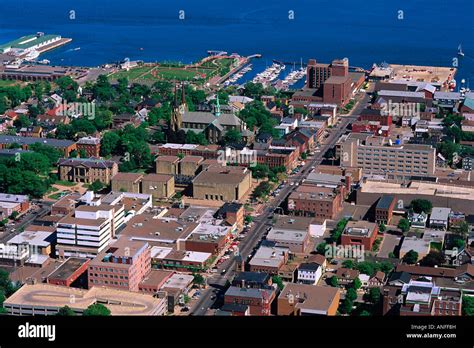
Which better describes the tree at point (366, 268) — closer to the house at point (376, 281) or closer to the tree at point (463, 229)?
the house at point (376, 281)

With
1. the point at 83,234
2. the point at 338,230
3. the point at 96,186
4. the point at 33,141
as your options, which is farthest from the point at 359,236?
the point at 33,141

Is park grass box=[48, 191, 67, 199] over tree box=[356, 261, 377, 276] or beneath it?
over

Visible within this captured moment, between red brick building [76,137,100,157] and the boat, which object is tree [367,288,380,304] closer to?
red brick building [76,137,100,157]

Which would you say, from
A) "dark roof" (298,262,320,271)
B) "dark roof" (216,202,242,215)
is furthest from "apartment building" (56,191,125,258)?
"dark roof" (298,262,320,271)

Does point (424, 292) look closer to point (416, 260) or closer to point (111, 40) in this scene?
point (416, 260)

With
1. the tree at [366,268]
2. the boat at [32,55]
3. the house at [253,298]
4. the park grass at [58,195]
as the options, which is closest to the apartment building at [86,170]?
the park grass at [58,195]

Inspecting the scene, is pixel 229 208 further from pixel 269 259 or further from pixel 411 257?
pixel 411 257

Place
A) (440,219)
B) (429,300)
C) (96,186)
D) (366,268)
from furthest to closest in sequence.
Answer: (96,186)
(440,219)
(366,268)
(429,300)

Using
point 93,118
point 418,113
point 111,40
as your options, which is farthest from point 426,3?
point 93,118
